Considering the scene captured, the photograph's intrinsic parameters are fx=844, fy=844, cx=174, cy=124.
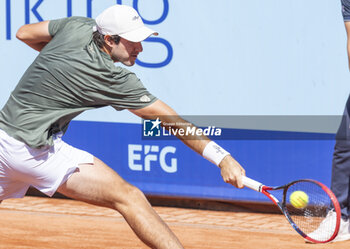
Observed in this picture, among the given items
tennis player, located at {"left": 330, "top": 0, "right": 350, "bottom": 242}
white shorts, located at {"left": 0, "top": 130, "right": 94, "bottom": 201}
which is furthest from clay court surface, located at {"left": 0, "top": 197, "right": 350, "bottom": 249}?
white shorts, located at {"left": 0, "top": 130, "right": 94, "bottom": 201}

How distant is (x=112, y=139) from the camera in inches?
290

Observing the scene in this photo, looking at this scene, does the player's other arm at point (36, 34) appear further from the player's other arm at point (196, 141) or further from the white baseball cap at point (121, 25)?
the player's other arm at point (196, 141)

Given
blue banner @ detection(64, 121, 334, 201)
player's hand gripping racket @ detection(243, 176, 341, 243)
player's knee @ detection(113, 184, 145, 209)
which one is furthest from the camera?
blue banner @ detection(64, 121, 334, 201)

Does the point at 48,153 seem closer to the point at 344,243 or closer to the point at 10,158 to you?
the point at 10,158

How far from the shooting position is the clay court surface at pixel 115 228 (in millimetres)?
5867

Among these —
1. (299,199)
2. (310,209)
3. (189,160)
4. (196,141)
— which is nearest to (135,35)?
(196,141)

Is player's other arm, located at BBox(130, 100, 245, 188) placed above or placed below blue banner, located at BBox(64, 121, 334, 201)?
above

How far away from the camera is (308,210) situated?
4.77 metres

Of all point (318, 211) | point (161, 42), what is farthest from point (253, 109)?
point (318, 211)

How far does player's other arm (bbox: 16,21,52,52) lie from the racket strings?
1.59 meters

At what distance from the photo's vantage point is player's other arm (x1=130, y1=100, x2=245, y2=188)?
414cm

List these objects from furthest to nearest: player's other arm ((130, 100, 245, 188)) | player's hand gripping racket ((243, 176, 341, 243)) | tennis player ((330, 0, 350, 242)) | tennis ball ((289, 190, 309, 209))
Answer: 1. tennis player ((330, 0, 350, 242))
2. tennis ball ((289, 190, 309, 209))
3. player's hand gripping racket ((243, 176, 341, 243))
4. player's other arm ((130, 100, 245, 188))

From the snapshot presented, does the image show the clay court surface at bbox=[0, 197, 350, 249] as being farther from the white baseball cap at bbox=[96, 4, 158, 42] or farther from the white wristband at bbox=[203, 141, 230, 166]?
the white baseball cap at bbox=[96, 4, 158, 42]

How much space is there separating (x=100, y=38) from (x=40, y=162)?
725mm
